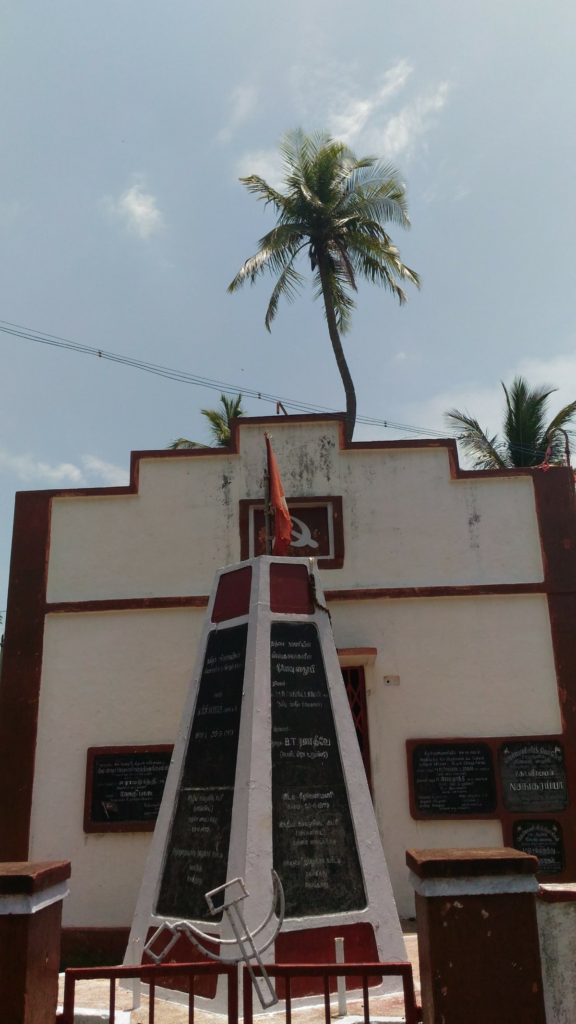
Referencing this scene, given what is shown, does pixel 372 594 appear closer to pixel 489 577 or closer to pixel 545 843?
pixel 489 577

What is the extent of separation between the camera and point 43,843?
8773mm

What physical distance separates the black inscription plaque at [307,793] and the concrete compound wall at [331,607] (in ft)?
11.0

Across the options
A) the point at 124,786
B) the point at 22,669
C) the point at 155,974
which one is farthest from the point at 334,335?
the point at 155,974

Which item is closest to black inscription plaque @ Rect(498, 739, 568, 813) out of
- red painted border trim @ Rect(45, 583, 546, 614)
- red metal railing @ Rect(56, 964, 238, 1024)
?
red painted border trim @ Rect(45, 583, 546, 614)

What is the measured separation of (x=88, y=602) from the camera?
965cm

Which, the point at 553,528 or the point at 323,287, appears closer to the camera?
the point at 553,528

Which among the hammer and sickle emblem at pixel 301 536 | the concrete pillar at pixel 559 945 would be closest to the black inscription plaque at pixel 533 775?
the hammer and sickle emblem at pixel 301 536

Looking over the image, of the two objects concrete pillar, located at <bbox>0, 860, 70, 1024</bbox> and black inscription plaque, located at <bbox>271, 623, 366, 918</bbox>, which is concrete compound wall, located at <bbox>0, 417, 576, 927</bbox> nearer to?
black inscription plaque, located at <bbox>271, 623, 366, 918</bbox>

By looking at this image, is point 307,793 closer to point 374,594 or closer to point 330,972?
point 330,972

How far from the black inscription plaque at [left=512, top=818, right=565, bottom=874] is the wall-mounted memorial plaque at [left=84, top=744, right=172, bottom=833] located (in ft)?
13.6

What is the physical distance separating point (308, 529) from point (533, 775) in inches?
158

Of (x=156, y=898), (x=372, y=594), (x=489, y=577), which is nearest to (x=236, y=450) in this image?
(x=372, y=594)

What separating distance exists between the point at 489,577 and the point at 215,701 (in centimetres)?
474

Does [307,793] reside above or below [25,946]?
above
